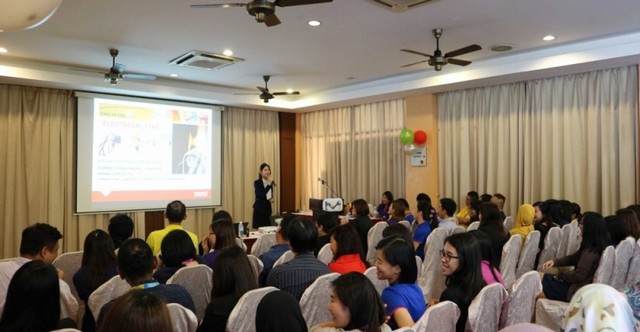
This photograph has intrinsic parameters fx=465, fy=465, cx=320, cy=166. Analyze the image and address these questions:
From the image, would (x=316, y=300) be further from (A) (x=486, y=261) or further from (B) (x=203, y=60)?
(B) (x=203, y=60)

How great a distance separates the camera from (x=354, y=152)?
957 cm

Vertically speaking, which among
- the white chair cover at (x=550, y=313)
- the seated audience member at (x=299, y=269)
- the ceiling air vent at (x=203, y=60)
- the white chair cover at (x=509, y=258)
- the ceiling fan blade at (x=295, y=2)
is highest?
the ceiling air vent at (x=203, y=60)

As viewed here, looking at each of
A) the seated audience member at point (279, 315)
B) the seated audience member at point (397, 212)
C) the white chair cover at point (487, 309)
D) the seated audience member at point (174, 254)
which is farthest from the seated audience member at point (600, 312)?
the seated audience member at point (397, 212)

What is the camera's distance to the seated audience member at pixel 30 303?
1.99m

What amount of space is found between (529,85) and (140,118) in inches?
254

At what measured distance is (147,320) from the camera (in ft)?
4.59

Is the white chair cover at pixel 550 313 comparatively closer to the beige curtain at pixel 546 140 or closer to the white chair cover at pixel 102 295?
the white chair cover at pixel 102 295

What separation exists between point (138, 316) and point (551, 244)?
4.62 metres

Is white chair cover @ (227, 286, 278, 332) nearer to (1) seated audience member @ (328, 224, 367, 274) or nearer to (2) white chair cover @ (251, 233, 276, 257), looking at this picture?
(1) seated audience member @ (328, 224, 367, 274)

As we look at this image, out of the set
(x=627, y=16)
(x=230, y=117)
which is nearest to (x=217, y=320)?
(x=627, y=16)

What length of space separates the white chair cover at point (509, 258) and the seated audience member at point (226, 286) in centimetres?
277

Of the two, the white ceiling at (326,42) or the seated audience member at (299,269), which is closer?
the seated audience member at (299,269)

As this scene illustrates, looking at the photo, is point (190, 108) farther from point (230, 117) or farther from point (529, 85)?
point (529, 85)

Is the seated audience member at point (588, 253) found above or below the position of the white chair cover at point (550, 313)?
above
